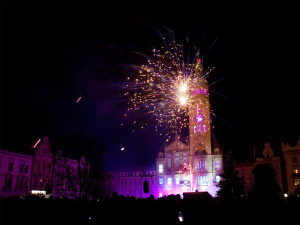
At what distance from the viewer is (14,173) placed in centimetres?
3438

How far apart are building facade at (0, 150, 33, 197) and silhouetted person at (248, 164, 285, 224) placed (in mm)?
34888

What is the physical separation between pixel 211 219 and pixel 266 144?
42.1 metres

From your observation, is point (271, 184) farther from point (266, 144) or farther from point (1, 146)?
point (266, 144)

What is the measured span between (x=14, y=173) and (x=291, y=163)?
4253 centimetres

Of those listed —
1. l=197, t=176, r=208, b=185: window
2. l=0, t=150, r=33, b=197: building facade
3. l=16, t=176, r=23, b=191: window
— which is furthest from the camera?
l=197, t=176, r=208, b=185: window

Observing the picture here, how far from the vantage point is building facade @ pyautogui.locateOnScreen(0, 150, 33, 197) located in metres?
32.2

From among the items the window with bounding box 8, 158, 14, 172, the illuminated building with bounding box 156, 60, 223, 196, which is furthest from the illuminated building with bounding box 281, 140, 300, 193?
Answer: the window with bounding box 8, 158, 14, 172

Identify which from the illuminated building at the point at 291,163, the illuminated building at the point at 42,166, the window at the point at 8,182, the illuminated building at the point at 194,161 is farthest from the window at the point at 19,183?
the illuminated building at the point at 291,163

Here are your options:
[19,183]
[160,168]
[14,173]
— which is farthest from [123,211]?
[160,168]

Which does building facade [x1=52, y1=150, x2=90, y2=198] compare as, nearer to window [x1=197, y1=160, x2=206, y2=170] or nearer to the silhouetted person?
the silhouetted person

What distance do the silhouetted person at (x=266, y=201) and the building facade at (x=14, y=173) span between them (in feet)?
114

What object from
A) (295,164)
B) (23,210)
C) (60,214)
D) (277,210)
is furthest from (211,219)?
(295,164)

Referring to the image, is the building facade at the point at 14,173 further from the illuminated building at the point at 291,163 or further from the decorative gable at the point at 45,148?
the illuminated building at the point at 291,163

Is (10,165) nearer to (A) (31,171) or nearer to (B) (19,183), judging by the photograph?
(B) (19,183)
